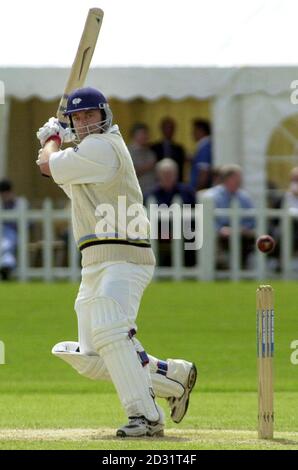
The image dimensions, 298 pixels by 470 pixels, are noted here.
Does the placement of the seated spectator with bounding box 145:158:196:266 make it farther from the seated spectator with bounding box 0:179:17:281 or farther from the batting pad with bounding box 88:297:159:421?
the batting pad with bounding box 88:297:159:421

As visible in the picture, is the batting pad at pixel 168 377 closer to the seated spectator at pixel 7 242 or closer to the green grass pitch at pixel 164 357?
the green grass pitch at pixel 164 357

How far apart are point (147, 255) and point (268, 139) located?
45.1ft

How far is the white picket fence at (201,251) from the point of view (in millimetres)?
21578

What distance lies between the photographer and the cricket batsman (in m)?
8.99

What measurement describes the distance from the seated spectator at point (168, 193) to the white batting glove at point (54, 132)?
12.1 meters

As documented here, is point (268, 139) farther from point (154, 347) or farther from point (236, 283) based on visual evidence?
point (154, 347)

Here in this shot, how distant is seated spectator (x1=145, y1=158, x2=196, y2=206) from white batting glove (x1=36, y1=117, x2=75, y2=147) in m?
12.1

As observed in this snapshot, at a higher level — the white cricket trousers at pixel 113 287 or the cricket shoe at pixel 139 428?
the white cricket trousers at pixel 113 287

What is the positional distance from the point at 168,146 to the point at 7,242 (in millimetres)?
3223

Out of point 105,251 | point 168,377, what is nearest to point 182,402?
point 168,377

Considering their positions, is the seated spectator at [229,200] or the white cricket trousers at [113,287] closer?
the white cricket trousers at [113,287]

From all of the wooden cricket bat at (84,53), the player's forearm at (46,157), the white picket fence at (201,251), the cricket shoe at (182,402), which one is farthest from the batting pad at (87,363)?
the white picket fence at (201,251)

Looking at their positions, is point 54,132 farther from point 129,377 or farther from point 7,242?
point 7,242

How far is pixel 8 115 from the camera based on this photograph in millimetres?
25078
